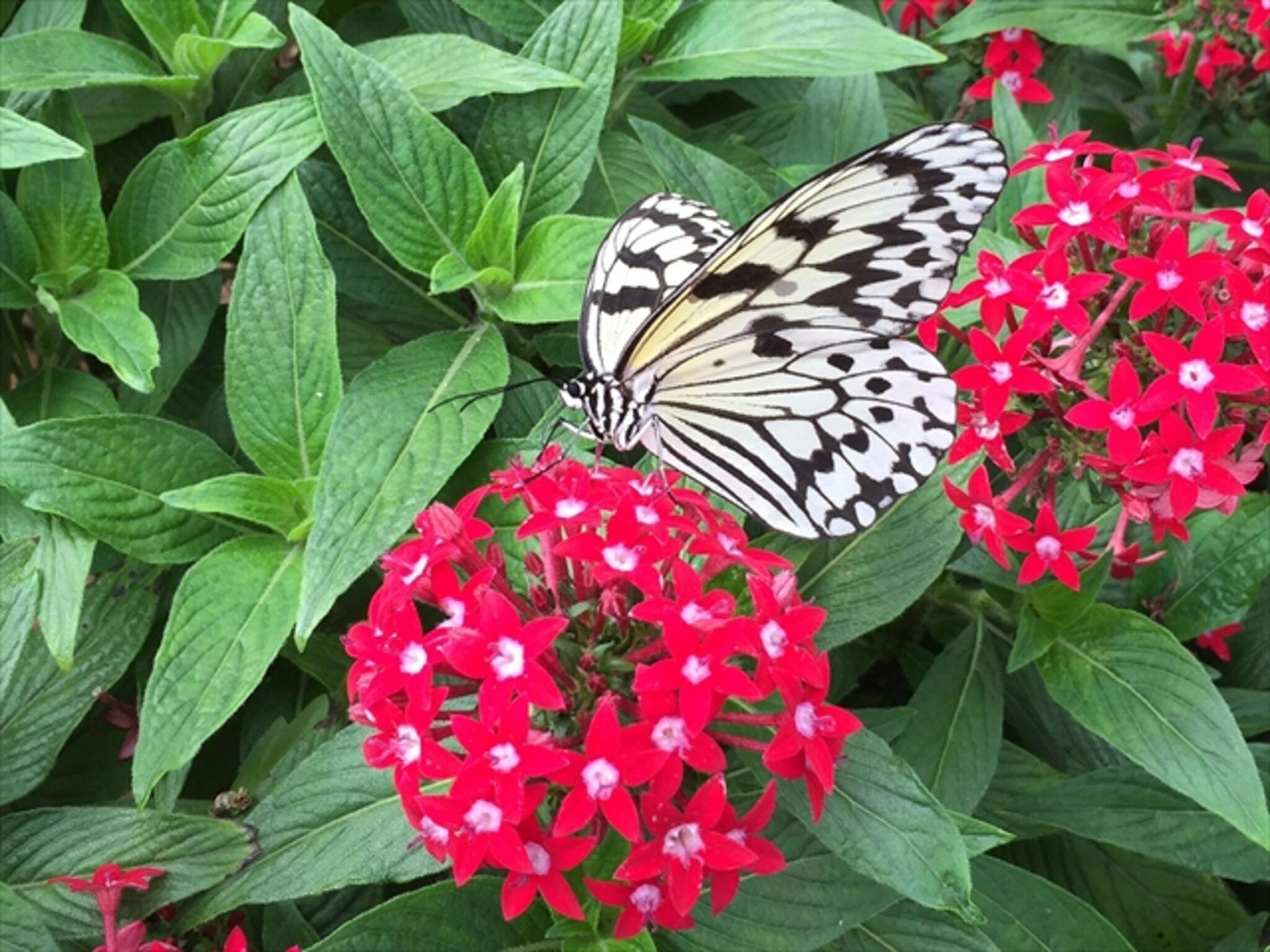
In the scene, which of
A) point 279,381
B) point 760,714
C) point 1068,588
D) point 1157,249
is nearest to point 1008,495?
point 1068,588

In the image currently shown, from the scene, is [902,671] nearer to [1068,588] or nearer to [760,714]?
[1068,588]

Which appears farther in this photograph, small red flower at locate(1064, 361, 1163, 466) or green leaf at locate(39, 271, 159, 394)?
green leaf at locate(39, 271, 159, 394)

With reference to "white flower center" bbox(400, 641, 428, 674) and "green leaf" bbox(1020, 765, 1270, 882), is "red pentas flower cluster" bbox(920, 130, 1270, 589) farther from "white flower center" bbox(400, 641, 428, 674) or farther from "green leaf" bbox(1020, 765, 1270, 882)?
"white flower center" bbox(400, 641, 428, 674)

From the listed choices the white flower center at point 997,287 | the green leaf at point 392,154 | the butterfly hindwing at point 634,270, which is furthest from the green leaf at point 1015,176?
the green leaf at point 392,154

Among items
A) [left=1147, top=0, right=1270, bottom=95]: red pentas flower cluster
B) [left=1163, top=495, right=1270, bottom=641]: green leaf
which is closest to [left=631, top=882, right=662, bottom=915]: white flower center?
[left=1163, top=495, right=1270, bottom=641]: green leaf

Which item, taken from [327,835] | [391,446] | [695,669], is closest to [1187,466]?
[695,669]

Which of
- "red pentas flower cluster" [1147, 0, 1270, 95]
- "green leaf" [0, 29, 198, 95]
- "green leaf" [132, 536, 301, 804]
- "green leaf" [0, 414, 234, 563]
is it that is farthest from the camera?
"red pentas flower cluster" [1147, 0, 1270, 95]

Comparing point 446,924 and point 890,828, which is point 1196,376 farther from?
point 446,924
